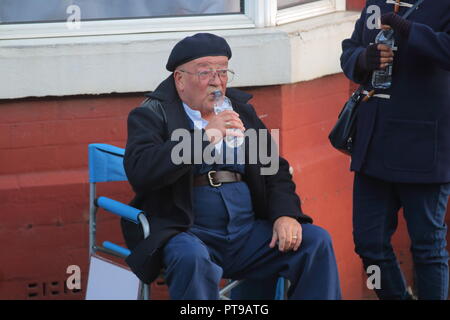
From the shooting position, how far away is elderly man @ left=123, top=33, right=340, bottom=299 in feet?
13.1

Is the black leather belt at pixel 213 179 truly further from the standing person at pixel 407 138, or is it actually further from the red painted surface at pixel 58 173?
the red painted surface at pixel 58 173

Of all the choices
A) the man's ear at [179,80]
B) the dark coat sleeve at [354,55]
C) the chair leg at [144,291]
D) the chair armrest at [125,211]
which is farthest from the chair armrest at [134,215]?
the dark coat sleeve at [354,55]

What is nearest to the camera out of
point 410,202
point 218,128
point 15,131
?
point 218,128

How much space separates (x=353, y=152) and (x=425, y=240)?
1.65 feet

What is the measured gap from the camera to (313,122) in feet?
17.6

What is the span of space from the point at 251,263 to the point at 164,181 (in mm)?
517

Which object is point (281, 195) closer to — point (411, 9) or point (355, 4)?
point (411, 9)

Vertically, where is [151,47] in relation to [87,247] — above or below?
above

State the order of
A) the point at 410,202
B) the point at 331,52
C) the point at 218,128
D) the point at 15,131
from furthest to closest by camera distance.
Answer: the point at 331,52, the point at 15,131, the point at 410,202, the point at 218,128

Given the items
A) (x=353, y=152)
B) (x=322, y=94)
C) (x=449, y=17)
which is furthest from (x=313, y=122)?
(x=449, y=17)

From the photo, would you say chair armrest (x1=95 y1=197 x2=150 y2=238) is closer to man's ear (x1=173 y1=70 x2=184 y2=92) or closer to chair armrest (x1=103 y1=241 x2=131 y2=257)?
chair armrest (x1=103 y1=241 x2=131 y2=257)

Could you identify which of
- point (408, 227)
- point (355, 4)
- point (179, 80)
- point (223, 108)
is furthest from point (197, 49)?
point (355, 4)

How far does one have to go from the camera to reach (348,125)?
4.51 meters
